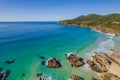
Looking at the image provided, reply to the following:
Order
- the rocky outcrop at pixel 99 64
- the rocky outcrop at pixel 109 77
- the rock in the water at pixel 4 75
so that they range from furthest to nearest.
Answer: the rocky outcrop at pixel 99 64, the rock in the water at pixel 4 75, the rocky outcrop at pixel 109 77

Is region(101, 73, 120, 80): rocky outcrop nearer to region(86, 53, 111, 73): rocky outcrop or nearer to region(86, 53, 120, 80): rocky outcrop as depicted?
region(86, 53, 120, 80): rocky outcrop

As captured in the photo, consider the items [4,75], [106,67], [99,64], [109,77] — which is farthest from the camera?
[99,64]

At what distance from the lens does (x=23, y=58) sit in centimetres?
4847

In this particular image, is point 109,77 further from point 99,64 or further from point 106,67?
point 99,64

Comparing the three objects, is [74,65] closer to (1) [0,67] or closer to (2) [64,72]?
(2) [64,72]

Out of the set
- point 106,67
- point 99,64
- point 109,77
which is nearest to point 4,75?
point 109,77

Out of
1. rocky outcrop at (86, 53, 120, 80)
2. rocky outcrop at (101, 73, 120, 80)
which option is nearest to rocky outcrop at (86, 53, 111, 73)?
rocky outcrop at (86, 53, 120, 80)

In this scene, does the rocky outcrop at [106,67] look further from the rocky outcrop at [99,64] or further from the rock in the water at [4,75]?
the rock in the water at [4,75]

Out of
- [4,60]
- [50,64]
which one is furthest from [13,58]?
[50,64]

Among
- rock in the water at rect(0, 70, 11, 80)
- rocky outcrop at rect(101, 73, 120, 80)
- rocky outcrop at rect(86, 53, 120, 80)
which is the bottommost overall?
rocky outcrop at rect(86, 53, 120, 80)

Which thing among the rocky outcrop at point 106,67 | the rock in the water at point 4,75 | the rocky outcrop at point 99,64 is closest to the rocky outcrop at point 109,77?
the rocky outcrop at point 106,67

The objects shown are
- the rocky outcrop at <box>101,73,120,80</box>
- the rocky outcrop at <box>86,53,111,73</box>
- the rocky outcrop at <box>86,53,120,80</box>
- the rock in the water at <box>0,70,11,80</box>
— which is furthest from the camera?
the rocky outcrop at <box>86,53,111,73</box>

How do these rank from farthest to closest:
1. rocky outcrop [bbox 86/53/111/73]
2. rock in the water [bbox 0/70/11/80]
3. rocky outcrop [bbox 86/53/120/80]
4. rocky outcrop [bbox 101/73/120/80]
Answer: rocky outcrop [bbox 86/53/111/73] < rocky outcrop [bbox 86/53/120/80] < rock in the water [bbox 0/70/11/80] < rocky outcrop [bbox 101/73/120/80]

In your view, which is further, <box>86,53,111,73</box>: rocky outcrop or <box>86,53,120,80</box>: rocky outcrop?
<box>86,53,111,73</box>: rocky outcrop
